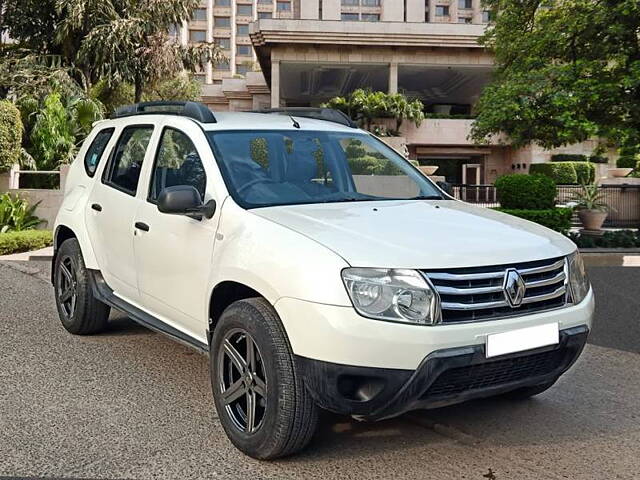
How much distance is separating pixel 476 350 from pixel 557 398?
1.67 meters

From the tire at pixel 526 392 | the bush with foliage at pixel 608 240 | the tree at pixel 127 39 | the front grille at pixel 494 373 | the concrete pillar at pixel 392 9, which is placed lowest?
the tire at pixel 526 392

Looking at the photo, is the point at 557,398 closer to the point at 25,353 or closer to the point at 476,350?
the point at 476,350

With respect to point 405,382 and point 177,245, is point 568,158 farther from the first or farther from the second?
point 405,382

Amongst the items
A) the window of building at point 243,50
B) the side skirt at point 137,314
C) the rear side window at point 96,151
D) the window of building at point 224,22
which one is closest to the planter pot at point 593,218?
the rear side window at point 96,151

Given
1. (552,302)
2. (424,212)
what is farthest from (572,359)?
(424,212)

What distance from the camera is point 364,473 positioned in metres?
3.12

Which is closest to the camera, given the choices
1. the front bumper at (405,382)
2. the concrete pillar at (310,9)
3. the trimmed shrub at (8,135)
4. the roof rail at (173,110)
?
the front bumper at (405,382)

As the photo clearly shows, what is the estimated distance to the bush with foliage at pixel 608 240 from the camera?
13.4m

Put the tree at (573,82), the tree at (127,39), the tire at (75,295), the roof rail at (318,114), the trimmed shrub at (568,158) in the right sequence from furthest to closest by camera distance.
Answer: the trimmed shrub at (568,158) < the tree at (127,39) < the tree at (573,82) < the tire at (75,295) < the roof rail at (318,114)

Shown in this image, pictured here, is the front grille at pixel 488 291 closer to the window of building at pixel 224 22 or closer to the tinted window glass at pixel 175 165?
the tinted window glass at pixel 175 165

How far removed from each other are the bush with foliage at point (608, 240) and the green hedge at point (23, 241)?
414 inches

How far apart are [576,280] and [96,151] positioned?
3.89 metres

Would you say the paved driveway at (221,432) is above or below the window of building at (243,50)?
below

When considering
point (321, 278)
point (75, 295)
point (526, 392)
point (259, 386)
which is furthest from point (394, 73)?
point (321, 278)
